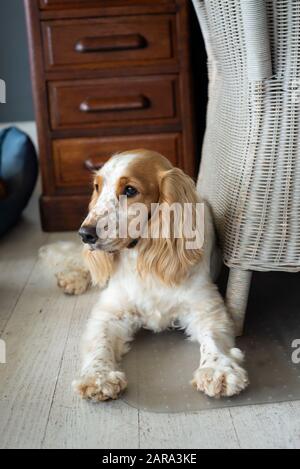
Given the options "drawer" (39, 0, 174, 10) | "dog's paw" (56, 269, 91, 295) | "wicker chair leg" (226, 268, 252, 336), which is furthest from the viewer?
"drawer" (39, 0, 174, 10)

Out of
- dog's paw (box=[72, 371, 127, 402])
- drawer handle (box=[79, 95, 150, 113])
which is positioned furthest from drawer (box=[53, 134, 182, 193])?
dog's paw (box=[72, 371, 127, 402])

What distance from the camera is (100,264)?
1.60m

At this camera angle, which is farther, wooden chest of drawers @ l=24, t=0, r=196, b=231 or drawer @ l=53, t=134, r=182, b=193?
drawer @ l=53, t=134, r=182, b=193

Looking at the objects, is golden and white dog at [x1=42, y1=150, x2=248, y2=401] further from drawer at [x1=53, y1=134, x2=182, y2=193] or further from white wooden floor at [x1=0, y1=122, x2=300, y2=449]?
drawer at [x1=53, y1=134, x2=182, y2=193]

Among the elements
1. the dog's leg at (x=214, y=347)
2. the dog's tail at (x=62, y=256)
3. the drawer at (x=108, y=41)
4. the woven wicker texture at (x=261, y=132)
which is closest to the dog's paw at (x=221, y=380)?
the dog's leg at (x=214, y=347)

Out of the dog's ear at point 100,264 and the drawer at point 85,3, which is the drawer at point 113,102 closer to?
the drawer at point 85,3

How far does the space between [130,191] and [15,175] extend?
129cm

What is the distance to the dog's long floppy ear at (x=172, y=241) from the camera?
148 centimetres

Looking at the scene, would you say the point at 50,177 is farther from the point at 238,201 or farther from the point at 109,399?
the point at 109,399

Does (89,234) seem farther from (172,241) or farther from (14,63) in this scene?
(14,63)

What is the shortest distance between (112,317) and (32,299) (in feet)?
1.47

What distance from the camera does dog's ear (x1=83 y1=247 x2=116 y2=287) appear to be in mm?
1582
